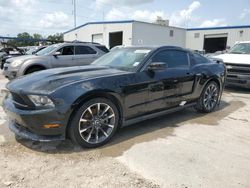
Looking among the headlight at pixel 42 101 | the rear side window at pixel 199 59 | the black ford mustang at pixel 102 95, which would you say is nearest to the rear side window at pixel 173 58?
the black ford mustang at pixel 102 95

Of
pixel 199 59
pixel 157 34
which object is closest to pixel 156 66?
pixel 199 59

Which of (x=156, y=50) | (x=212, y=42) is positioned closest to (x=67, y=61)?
(x=156, y=50)

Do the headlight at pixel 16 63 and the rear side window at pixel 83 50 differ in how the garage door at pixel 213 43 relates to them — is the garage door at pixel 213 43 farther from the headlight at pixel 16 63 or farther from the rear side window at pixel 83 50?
the headlight at pixel 16 63

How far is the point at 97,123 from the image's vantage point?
4004 mm

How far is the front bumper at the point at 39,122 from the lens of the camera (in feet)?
11.6

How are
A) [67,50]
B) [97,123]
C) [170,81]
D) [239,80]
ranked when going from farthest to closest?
1. [67,50]
2. [239,80]
3. [170,81]
4. [97,123]

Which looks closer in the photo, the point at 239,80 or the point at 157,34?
the point at 239,80

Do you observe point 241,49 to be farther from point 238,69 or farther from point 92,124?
point 92,124

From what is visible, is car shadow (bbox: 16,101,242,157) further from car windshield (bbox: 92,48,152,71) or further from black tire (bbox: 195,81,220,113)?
car windshield (bbox: 92,48,152,71)

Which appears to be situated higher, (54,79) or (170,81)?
(54,79)

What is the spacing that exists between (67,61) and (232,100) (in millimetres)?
5942

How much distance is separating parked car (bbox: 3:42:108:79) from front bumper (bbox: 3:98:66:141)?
5778mm

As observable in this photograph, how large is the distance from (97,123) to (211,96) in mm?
3297

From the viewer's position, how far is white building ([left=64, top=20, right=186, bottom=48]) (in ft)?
95.2
